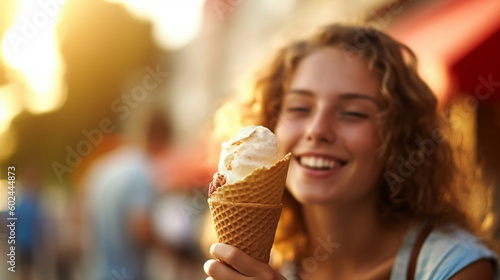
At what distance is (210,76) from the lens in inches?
522

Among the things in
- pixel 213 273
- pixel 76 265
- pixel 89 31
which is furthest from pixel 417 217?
pixel 89 31

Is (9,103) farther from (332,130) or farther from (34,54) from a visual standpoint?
(332,130)

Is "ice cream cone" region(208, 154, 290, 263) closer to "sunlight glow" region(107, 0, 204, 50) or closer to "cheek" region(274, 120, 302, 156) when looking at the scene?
"cheek" region(274, 120, 302, 156)

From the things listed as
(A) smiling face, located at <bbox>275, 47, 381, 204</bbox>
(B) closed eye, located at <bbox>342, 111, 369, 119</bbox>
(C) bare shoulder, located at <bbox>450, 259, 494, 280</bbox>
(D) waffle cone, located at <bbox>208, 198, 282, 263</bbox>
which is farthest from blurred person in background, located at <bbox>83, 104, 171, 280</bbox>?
(C) bare shoulder, located at <bbox>450, 259, 494, 280</bbox>

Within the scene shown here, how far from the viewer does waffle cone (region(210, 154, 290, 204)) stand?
1.57 meters

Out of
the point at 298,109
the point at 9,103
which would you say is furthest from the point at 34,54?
the point at 298,109

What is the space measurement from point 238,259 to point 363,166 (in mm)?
957

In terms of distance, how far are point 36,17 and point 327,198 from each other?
2387 mm

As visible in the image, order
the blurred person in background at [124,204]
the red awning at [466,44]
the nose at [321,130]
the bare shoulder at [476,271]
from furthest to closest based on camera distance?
1. the blurred person in background at [124,204]
2. the red awning at [466,44]
3. the nose at [321,130]
4. the bare shoulder at [476,271]

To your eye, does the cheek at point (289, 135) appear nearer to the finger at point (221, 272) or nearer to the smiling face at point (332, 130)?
the smiling face at point (332, 130)

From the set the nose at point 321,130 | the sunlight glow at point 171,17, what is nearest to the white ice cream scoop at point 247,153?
the nose at point 321,130

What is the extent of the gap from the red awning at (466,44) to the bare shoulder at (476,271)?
178cm

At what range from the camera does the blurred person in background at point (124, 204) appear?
4.38 metres

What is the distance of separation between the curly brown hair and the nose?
0.82 feet
